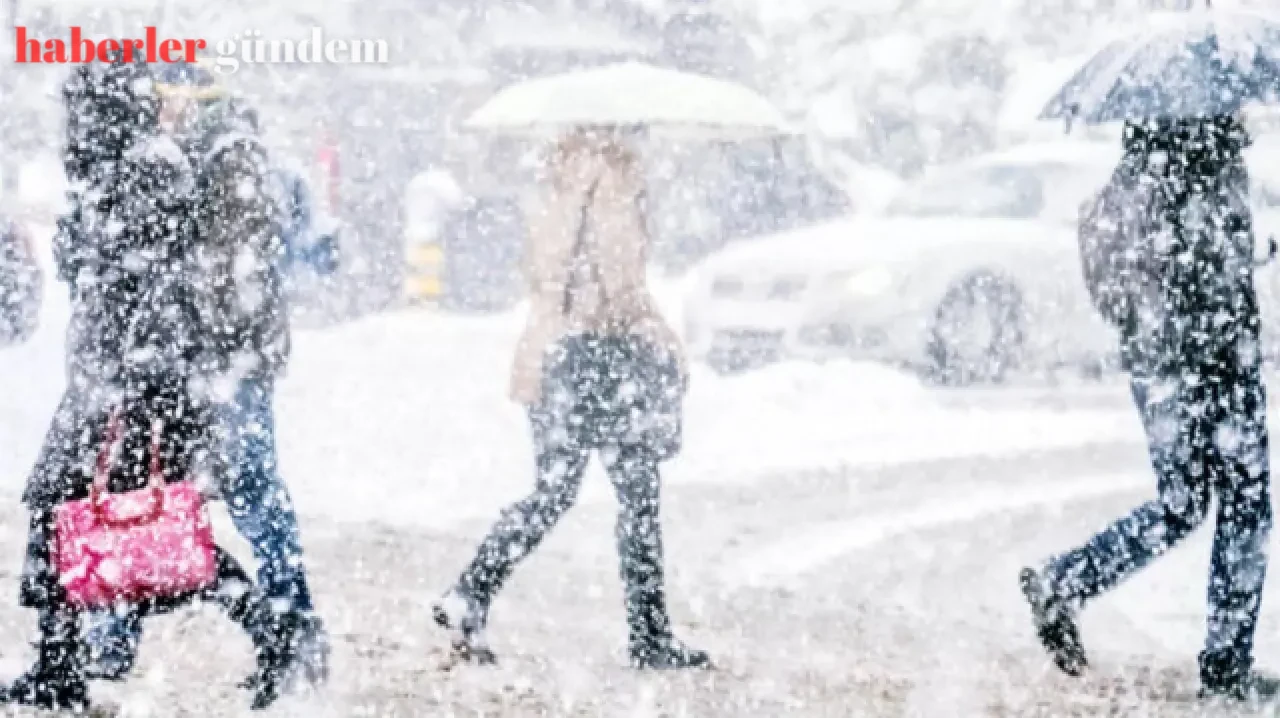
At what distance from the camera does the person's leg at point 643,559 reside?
686 centimetres

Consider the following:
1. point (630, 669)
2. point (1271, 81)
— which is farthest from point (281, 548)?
point (1271, 81)

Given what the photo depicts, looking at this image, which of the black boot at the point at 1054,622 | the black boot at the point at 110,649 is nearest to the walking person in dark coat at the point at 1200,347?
the black boot at the point at 1054,622

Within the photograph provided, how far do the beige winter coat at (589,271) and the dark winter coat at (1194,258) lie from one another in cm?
132

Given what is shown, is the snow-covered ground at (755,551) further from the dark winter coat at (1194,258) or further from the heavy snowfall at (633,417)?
the dark winter coat at (1194,258)

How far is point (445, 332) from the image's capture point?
66.7 feet

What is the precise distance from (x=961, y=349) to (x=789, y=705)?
8707 millimetres

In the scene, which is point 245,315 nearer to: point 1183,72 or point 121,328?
point 121,328

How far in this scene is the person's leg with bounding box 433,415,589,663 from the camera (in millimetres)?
6922

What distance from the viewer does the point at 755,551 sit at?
9.67 metres

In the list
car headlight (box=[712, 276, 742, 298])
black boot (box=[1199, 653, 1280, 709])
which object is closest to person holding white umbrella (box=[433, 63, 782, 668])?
black boot (box=[1199, 653, 1280, 709])

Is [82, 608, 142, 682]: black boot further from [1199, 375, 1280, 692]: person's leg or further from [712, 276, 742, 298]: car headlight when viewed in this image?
[712, 276, 742, 298]: car headlight

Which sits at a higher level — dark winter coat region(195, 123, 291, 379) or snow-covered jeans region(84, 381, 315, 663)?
dark winter coat region(195, 123, 291, 379)

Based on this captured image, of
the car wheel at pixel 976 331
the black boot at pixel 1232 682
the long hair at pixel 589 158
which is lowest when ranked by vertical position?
the black boot at pixel 1232 682

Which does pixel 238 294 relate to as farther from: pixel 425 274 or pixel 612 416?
pixel 425 274
